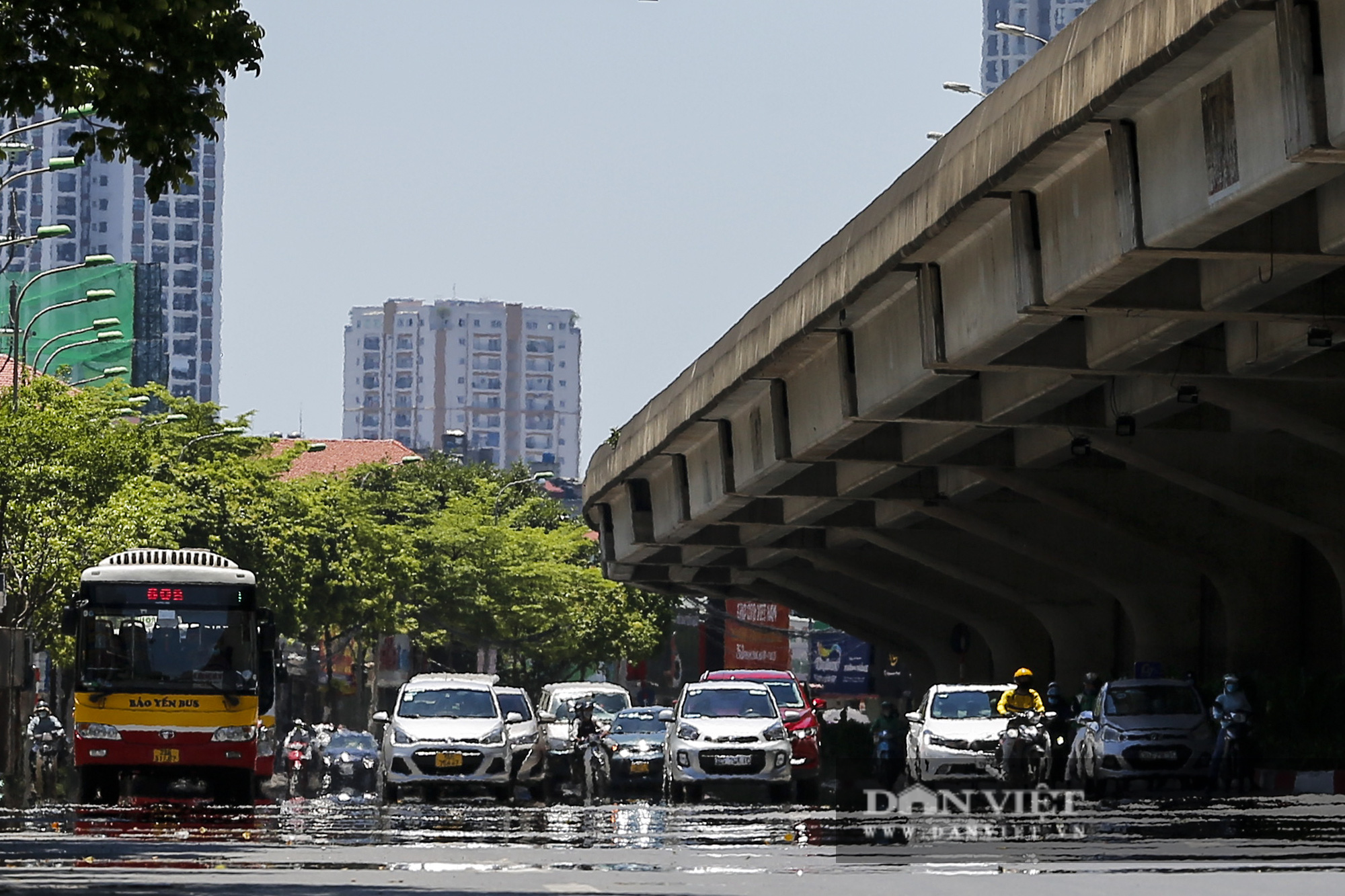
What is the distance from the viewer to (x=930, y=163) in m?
23.9

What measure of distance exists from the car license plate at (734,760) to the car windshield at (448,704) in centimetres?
315

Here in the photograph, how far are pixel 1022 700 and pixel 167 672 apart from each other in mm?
10555

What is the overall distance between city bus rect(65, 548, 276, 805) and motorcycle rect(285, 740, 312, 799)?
19.3 meters

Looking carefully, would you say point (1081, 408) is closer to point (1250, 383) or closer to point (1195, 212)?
point (1250, 383)

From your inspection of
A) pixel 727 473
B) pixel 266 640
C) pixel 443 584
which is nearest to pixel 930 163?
pixel 266 640

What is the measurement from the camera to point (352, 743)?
157 feet

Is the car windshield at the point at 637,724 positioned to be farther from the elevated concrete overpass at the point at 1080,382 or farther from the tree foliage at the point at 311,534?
the tree foliage at the point at 311,534

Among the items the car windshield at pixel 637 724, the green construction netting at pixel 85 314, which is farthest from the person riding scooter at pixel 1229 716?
the green construction netting at pixel 85 314

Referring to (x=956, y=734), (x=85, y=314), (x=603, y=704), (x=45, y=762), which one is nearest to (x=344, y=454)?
(x=85, y=314)

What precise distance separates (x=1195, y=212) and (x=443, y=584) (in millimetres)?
62525

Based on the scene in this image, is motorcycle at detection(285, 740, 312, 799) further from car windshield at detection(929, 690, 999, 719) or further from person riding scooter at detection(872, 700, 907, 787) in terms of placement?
car windshield at detection(929, 690, 999, 719)

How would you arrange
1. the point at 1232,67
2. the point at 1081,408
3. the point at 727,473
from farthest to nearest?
1. the point at 727,473
2. the point at 1081,408
3. the point at 1232,67

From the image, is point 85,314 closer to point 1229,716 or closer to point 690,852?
point 1229,716

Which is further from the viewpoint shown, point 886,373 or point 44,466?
point 44,466
